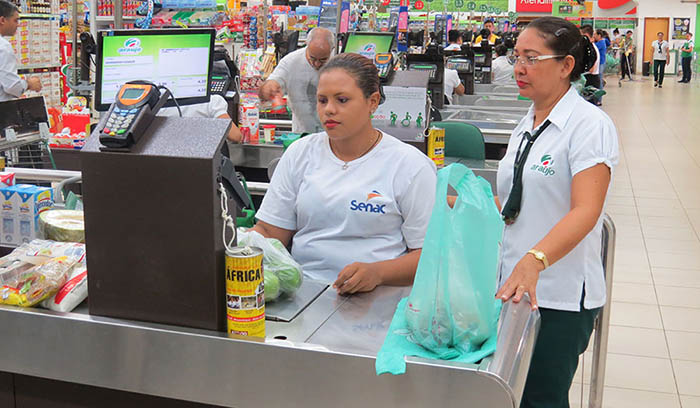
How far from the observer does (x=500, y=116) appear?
6461 millimetres

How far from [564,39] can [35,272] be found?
1.51 meters

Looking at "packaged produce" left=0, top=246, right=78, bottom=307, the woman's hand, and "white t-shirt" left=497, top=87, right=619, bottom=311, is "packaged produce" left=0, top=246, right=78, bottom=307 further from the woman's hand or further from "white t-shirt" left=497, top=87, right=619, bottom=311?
"white t-shirt" left=497, top=87, right=619, bottom=311

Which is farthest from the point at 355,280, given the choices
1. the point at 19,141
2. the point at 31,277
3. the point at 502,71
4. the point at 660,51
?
the point at 660,51

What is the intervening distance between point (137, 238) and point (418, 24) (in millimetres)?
17353

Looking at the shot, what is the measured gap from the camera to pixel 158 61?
368 centimetres

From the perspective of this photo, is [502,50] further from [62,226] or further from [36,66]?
[62,226]

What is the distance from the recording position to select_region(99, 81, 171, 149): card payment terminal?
1533 millimetres

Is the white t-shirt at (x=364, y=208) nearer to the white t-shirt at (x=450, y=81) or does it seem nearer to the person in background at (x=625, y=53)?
the white t-shirt at (x=450, y=81)

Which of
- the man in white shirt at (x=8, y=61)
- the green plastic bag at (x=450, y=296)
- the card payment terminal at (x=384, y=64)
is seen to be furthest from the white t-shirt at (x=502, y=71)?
the green plastic bag at (x=450, y=296)

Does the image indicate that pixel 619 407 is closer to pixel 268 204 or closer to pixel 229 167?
pixel 268 204

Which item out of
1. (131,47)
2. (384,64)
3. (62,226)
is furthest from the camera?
(384,64)

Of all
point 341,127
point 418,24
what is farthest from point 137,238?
point 418,24

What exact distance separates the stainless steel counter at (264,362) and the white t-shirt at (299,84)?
12.7 ft

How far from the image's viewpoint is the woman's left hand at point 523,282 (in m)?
1.63
